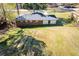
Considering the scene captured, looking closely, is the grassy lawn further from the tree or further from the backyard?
the tree

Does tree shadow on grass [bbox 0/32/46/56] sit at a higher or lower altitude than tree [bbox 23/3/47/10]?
lower

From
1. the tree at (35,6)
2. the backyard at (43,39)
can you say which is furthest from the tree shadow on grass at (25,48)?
the tree at (35,6)

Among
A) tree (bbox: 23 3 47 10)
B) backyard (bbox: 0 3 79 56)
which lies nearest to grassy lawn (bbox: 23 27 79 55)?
backyard (bbox: 0 3 79 56)

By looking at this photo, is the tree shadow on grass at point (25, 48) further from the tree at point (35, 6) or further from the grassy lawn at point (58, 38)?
the tree at point (35, 6)

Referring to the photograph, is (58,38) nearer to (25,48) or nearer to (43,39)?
(43,39)

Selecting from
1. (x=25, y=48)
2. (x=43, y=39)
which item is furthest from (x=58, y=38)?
(x=25, y=48)

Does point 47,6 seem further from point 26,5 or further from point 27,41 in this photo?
point 27,41

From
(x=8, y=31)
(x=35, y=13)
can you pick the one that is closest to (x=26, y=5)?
(x=35, y=13)
